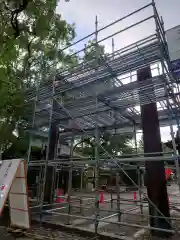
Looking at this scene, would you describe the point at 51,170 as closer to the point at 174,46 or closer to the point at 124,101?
the point at 124,101

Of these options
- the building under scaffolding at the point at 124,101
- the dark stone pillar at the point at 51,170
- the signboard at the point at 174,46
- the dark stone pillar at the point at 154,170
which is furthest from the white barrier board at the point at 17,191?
the signboard at the point at 174,46

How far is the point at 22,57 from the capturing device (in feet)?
37.8

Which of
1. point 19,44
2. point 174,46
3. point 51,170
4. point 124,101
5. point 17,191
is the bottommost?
point 17,191

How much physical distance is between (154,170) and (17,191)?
4317 mm

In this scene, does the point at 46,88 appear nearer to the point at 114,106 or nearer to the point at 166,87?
the point at 114,106

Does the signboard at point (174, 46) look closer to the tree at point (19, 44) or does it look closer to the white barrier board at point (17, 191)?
the tree at point (19, 44)

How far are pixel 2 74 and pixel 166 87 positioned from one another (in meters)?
7.75

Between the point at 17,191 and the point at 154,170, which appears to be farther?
the point at 154,170

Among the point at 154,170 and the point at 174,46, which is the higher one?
the point at 174,46

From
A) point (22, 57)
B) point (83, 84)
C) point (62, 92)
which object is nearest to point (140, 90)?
point (83, 84)

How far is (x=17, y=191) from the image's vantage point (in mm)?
Result: 5523

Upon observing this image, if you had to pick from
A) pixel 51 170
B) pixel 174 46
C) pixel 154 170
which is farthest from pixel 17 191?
pixel 174 46

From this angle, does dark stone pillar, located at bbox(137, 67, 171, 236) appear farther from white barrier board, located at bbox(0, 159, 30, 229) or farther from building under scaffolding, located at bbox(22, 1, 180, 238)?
white barrier board, located at bbox(0, 159, 30, 229)

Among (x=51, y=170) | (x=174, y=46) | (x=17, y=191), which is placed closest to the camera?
(x=174, y=46)
